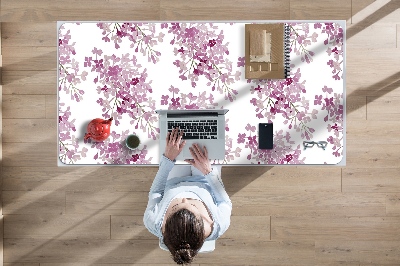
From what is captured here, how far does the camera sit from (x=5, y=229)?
2.61m

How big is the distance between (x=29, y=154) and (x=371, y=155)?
2.02 metres

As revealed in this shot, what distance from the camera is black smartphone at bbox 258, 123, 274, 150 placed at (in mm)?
2152

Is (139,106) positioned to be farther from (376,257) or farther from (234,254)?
(376,257)

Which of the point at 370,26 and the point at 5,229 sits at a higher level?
the point at 370,26

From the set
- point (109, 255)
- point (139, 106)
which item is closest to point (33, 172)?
point (109, 255)

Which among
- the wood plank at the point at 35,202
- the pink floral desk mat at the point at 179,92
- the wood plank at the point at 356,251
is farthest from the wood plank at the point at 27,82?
Result: the wood plank at the point at 356,251

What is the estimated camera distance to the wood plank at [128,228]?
102 inches

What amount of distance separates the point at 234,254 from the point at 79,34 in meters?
1.52

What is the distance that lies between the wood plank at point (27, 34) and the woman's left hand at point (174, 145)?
3.44 feet

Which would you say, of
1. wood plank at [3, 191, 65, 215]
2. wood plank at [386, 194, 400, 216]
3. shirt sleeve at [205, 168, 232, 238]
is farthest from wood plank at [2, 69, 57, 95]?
wood plank at [386, 194, 400, 216]

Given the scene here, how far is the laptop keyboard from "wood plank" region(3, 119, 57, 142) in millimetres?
891

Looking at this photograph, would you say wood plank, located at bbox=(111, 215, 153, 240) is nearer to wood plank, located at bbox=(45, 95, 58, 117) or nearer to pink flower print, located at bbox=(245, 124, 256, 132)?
wood plank, located at bbox=(45, 95, 58, 117)

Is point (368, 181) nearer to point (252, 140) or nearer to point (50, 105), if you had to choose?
point (252, 140)

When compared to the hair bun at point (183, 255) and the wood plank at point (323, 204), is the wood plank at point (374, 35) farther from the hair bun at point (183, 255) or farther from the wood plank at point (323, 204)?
the hair bun at point (183, 255)
